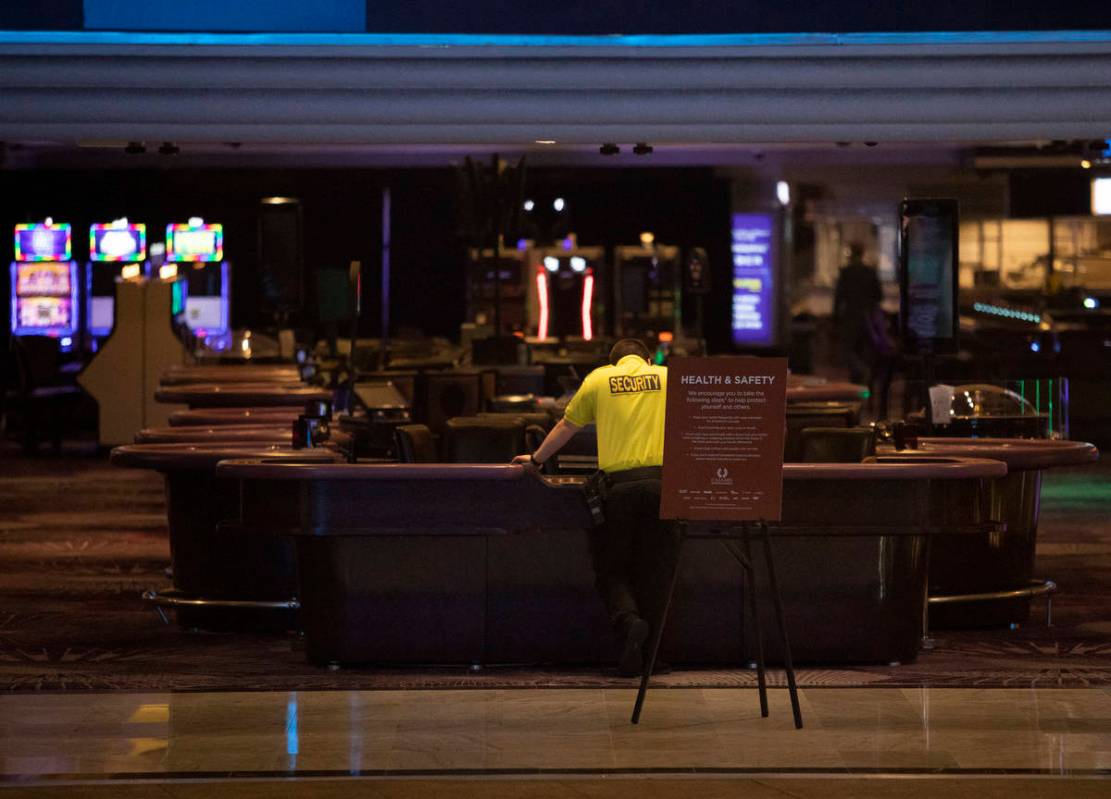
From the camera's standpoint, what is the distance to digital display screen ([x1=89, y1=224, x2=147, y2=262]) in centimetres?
2494

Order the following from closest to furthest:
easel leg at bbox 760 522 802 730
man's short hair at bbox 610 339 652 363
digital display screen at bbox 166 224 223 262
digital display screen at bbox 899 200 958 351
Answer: easel leg at bbox 760 522 802 730
man's short hair at bbox 610 339 652 363
digital display screen at bbox 899 200 958 351
digital display screen at bbox 166 224 223 262

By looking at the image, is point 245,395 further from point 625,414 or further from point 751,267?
point 751,267

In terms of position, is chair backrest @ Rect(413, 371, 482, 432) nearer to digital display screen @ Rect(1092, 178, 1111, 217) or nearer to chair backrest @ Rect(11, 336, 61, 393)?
chair backrest @ Rect(11, 336, 61, 393)

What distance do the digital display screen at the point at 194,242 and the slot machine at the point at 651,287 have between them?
563 cm

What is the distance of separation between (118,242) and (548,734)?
19770 millimetres

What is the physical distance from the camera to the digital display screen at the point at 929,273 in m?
10.2

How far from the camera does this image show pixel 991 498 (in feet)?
28.3

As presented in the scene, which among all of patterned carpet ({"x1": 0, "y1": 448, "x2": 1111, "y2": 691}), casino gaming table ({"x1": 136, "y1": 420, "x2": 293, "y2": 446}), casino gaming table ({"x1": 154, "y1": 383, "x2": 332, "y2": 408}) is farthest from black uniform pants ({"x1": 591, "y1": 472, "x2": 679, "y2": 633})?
casino gaming table ({"x1": 154, "y1": 383, "x2": 332, "y2": 408})

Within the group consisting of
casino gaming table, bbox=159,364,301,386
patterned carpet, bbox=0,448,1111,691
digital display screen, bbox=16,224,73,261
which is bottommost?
patterned carpet, bbox=0,448,1111,691

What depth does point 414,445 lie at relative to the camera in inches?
346

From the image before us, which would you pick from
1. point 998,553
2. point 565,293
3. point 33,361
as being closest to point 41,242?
point 33,361

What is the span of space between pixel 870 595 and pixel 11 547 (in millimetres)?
6354

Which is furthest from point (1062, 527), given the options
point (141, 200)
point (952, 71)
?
point (141, 200)

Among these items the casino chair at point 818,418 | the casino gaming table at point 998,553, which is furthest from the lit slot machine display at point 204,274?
the casino gaming table at point 998,553
